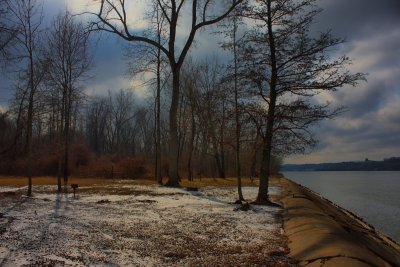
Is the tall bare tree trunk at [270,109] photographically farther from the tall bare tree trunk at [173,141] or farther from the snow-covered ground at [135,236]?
the tall bare tree trunk at [173,141]

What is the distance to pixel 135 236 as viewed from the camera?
995 centimetres

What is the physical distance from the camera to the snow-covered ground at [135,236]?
7.79 metres

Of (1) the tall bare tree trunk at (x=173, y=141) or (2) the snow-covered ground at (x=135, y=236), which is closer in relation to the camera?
(2) the snow-covered ground at (x=135, y=236)

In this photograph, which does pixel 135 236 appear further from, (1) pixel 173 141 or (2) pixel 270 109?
(1) pixel 173 141

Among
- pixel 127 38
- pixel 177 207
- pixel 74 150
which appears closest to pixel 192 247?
pixel 177 207

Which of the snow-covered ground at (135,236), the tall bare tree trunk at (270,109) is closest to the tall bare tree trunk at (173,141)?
the tall bare tree trunk at (270,109)

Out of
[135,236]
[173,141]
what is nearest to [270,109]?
[173,141]

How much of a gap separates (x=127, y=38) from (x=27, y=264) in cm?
2093

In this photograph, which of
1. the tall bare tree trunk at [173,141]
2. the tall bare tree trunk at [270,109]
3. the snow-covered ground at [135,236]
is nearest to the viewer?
the snow-covered ground at [135,236]

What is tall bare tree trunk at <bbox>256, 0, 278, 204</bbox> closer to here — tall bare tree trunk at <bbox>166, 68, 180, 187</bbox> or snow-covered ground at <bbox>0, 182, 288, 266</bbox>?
snow-covered ground at <bbox>0, 182, 288, 266</bbox>

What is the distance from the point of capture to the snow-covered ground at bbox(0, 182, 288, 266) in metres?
7.79

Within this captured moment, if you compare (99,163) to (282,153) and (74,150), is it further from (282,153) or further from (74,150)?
(282,153)

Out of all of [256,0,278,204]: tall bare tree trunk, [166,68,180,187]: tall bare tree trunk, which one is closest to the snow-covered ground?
[256,0,278,204]: tall bare tree trunk

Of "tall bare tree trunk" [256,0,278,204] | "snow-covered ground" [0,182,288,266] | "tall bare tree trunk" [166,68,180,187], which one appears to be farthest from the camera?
"tall bare tree trunk" [166,68,180,187]
